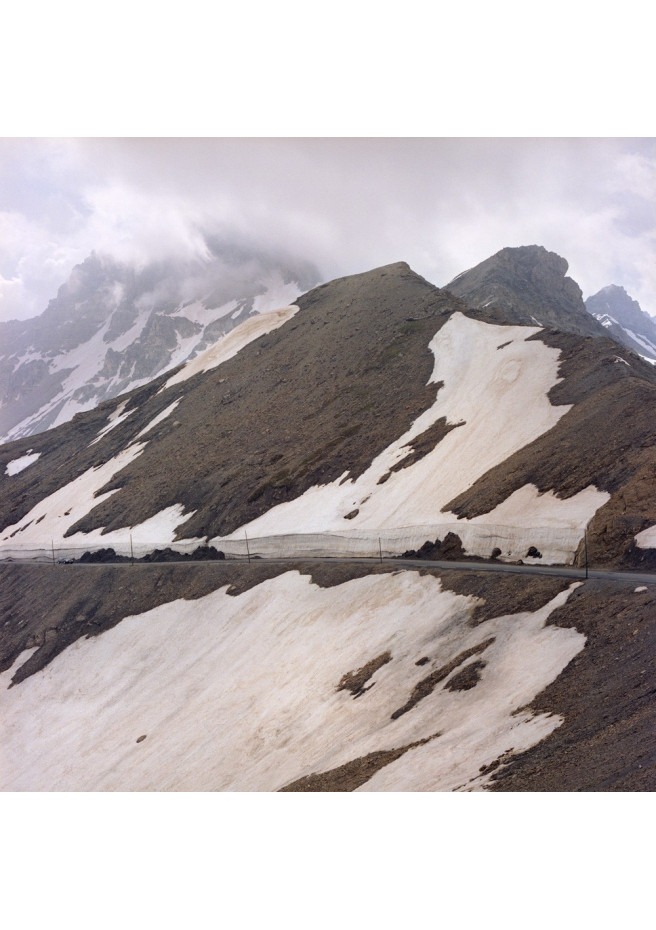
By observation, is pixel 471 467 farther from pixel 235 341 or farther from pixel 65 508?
pixel 235 341

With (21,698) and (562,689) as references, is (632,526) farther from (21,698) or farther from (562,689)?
(21,698)

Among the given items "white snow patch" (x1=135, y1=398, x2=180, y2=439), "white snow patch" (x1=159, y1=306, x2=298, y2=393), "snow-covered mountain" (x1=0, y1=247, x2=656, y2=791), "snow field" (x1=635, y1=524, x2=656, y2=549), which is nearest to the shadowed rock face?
"white snow patch" (x1=159, y1=306, x2=298, y2=393)

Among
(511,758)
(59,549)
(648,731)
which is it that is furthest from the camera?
(59,549)

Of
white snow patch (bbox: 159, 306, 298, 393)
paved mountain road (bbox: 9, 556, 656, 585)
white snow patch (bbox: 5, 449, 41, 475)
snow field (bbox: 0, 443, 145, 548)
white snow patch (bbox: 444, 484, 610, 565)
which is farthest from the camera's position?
white snow patch (bbox: 5, 449, 41, 475)

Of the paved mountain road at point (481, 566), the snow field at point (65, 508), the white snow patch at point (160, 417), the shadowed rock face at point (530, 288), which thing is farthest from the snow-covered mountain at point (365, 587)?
the shadowed rock face at point (530, 288)

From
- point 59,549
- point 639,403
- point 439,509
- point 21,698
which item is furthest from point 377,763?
point 59,549

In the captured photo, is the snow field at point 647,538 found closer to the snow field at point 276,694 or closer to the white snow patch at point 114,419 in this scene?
the snow field at point 276,694

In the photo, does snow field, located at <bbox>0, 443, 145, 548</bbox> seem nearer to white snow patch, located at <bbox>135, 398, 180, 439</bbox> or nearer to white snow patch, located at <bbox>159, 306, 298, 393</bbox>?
white snow patch, located at <bbox>135, 398, 180, 439</bbox>
